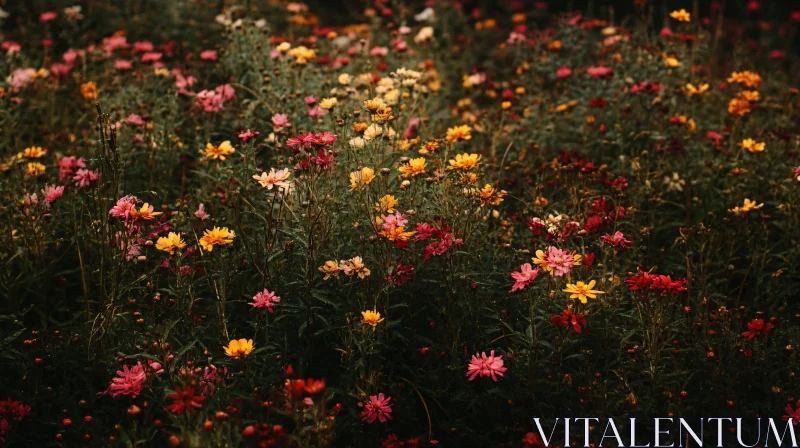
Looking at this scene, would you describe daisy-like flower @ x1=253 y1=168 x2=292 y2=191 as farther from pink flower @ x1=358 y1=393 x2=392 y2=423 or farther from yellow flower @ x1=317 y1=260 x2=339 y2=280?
pink flower @ x1=358 y1=393 x2=392 y2=423

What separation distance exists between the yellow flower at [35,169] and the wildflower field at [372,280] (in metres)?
0.02

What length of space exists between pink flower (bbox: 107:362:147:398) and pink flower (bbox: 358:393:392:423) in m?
0.64

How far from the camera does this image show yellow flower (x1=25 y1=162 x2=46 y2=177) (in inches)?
125

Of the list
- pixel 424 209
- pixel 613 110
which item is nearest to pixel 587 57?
pixel 613 110

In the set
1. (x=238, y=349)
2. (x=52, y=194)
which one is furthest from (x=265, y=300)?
(x=52, y=194)

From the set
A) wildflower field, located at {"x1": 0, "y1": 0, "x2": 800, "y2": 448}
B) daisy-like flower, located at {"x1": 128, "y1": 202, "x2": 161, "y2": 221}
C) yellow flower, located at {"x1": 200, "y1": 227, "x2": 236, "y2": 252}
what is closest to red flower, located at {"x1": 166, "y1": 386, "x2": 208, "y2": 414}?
wildflower field, located at {"x1": 0, "y1": 0, "x2": 800, "y2": 448}

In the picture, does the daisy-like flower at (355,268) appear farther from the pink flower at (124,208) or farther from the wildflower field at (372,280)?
the pink flower at (124,208)

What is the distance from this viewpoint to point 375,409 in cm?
217

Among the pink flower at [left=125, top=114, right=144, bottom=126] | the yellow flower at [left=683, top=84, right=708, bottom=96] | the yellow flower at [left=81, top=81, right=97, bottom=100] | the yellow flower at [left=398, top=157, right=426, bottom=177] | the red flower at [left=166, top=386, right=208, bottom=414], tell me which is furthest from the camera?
the yellow flower at [left=81, top=81, right=97, bottom=100]

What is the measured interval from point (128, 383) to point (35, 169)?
149 cm

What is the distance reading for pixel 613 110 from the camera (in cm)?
418

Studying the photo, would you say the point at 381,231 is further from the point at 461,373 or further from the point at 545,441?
the point at 545,441

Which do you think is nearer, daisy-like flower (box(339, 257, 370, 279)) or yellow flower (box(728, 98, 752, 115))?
daisy-like flower (box(339, 257, 370, 279))

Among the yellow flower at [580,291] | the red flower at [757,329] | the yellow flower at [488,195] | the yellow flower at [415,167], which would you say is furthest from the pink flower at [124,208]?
the red flower at [757,329]
